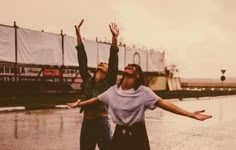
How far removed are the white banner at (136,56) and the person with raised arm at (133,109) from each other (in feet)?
134

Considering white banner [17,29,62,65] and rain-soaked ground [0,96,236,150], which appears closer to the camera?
rain-soaked ground [0,96,236,150]

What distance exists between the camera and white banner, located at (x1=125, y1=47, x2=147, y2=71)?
46156 mm

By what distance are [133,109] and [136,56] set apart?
43.0 metres

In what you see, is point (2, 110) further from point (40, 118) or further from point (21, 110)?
point (40, 118)

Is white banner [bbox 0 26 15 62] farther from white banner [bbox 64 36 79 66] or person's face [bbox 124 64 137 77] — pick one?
person's face [bbox 124 64 137 77]

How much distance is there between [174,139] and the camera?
40.4ft

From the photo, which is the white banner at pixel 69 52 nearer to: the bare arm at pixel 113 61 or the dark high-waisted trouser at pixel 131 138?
the bare arm at pixel 113 61

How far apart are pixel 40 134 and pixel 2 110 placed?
8.11 m

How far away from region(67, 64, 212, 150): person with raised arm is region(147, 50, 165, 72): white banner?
45.5 metres

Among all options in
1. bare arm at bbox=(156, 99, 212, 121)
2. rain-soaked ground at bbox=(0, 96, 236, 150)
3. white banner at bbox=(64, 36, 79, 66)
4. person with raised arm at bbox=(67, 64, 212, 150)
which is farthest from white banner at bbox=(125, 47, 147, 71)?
bare arm at bbox=(156, 99, 212, 121)

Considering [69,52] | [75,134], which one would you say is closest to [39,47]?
[69,52]

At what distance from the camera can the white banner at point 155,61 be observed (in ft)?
166

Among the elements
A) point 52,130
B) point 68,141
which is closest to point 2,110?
point 52,130

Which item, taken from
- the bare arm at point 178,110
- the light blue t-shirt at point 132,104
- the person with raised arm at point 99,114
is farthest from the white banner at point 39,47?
the bare arm at point 178,110
